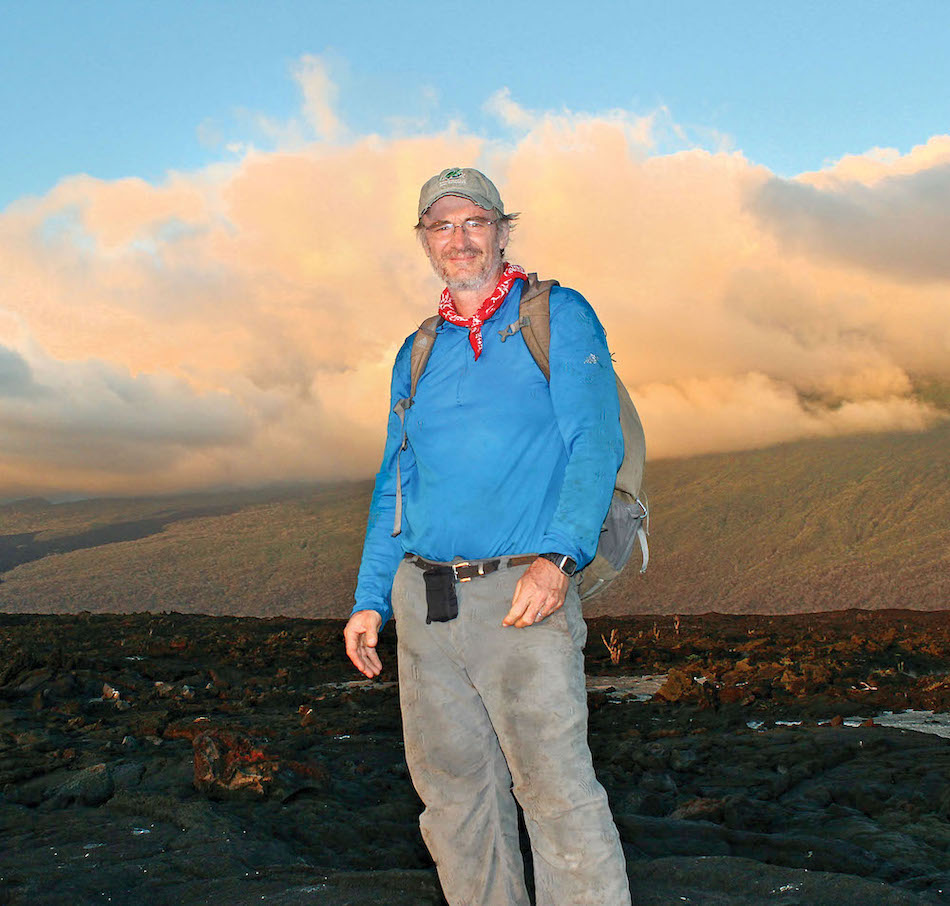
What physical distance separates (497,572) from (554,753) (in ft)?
1.91

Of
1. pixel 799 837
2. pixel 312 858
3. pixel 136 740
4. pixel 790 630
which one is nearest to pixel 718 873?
pixel 799 837

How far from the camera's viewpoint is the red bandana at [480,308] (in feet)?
9.57

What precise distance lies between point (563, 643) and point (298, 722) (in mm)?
7288

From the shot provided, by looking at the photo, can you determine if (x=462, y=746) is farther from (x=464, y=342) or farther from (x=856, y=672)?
(x=856, y=672)

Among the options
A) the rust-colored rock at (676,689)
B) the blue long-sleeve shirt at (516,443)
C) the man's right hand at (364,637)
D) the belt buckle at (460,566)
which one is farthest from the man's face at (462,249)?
the rust-colored rock at (676,689)

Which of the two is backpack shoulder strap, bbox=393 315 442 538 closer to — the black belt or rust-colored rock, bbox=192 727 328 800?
the black belt

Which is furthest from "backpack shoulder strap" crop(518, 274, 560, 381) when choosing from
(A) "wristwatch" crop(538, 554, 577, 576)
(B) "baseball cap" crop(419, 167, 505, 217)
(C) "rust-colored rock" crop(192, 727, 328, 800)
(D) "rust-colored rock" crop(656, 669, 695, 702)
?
(D) "rust-colored rock" crop(656, 669, 695, 702)

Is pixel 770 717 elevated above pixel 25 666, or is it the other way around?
pixel 25 666

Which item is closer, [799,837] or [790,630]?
[799,837]

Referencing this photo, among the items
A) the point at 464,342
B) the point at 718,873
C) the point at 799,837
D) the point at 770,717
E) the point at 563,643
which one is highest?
the point at 464,342

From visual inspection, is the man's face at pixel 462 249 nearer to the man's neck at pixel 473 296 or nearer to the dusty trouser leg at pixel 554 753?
the man's neck at pixel 473 296

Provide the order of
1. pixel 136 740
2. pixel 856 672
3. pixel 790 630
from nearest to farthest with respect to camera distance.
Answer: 1. pixel 136 740
2. pixel 856 672
3. pixel 790 630

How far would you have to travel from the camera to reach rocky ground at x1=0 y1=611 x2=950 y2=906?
4.14 metres

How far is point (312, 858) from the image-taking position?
16.1ft
